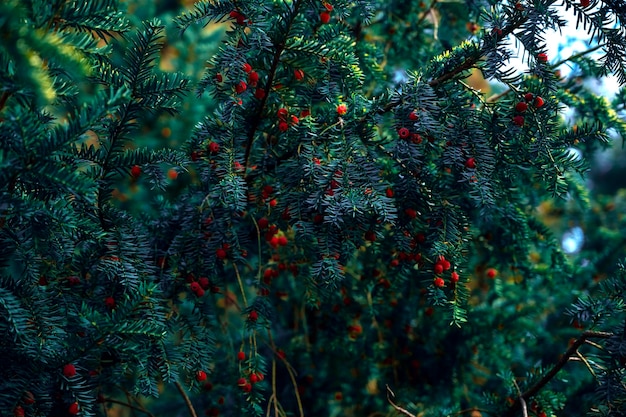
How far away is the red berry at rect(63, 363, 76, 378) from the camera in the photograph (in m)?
0.88

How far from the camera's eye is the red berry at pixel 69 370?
2.90 feet

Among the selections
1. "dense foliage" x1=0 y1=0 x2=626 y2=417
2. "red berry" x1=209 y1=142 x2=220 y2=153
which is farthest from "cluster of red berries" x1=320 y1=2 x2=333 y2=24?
"red berry" x1=209 y1=142 x2=220 y2=153

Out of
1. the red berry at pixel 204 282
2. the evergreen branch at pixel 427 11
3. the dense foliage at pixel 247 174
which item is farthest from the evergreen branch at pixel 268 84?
the evergreen branch at pixel 427 11

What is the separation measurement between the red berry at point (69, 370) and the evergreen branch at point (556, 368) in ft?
2.35

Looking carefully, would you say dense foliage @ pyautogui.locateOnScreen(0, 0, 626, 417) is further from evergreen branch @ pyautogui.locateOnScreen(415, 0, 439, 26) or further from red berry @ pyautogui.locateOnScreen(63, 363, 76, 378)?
evergreen branch @ pyautogui.locateOnScreen(415, 0, 439, 26)

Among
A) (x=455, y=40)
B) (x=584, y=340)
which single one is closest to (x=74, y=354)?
(x=584, y=340)

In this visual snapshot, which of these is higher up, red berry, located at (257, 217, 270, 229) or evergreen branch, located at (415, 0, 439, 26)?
evergreen branch, located at (415, 0, 439, 26)

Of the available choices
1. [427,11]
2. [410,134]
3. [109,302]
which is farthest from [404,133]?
[427,11]

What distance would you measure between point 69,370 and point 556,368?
2.45ft

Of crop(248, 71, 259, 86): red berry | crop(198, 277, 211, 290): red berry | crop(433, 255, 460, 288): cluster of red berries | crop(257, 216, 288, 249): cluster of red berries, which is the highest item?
crop(248, 71, 259, 86): red berry

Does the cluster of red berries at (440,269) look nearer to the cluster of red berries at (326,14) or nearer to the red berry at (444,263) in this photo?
the red berry at (444,263)

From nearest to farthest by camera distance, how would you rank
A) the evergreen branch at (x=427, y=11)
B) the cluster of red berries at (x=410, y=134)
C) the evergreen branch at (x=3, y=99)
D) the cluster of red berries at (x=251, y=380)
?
the evergreen branch at (x=3, y=99), the cluster of red berries at (x=410, y=134), the cluster of red berries at (x=251, y=380), the evergreen branch at (x=427, y=11)

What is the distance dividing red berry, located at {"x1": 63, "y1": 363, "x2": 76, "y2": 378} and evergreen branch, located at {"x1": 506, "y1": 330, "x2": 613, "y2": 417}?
0.72 meters

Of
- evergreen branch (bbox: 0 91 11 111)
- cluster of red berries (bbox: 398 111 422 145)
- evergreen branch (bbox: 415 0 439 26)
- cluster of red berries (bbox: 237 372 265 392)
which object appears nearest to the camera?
evergreen branch (bbox: 0 91 11 111)
